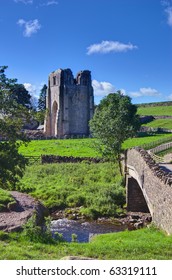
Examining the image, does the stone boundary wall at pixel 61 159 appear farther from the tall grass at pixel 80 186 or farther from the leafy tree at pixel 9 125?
the leafy tree at pixel 9 125

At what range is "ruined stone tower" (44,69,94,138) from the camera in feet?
298

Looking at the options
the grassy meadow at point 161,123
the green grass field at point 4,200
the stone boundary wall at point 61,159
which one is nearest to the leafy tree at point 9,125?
the green grass field at point 4,200

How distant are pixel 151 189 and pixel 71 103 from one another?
70570mm

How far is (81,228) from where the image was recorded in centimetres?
2770

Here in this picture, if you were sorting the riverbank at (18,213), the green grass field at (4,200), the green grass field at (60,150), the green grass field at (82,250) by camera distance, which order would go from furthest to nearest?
the green grass field at (60,150) → the green grass field at (4,200) → the riverbank at (18,213) → the green grass field at (82,250)

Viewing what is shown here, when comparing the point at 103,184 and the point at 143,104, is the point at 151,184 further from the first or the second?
the point at 143,104

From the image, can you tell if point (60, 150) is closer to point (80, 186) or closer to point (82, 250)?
point (80, 186)

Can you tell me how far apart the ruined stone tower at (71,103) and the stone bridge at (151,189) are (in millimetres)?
53976

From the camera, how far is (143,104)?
479 ft

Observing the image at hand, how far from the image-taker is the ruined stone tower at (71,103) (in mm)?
90938

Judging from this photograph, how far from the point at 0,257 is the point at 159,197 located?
32.2 ft

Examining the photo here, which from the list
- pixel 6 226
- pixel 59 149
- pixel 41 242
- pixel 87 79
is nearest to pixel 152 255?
pixel 41 242

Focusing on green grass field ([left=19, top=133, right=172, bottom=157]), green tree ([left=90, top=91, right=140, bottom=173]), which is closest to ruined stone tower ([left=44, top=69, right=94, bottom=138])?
green grass field ([left=19, top=133, right=172, bottom=157])

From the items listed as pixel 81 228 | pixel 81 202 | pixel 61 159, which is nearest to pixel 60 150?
pixel 61 159
